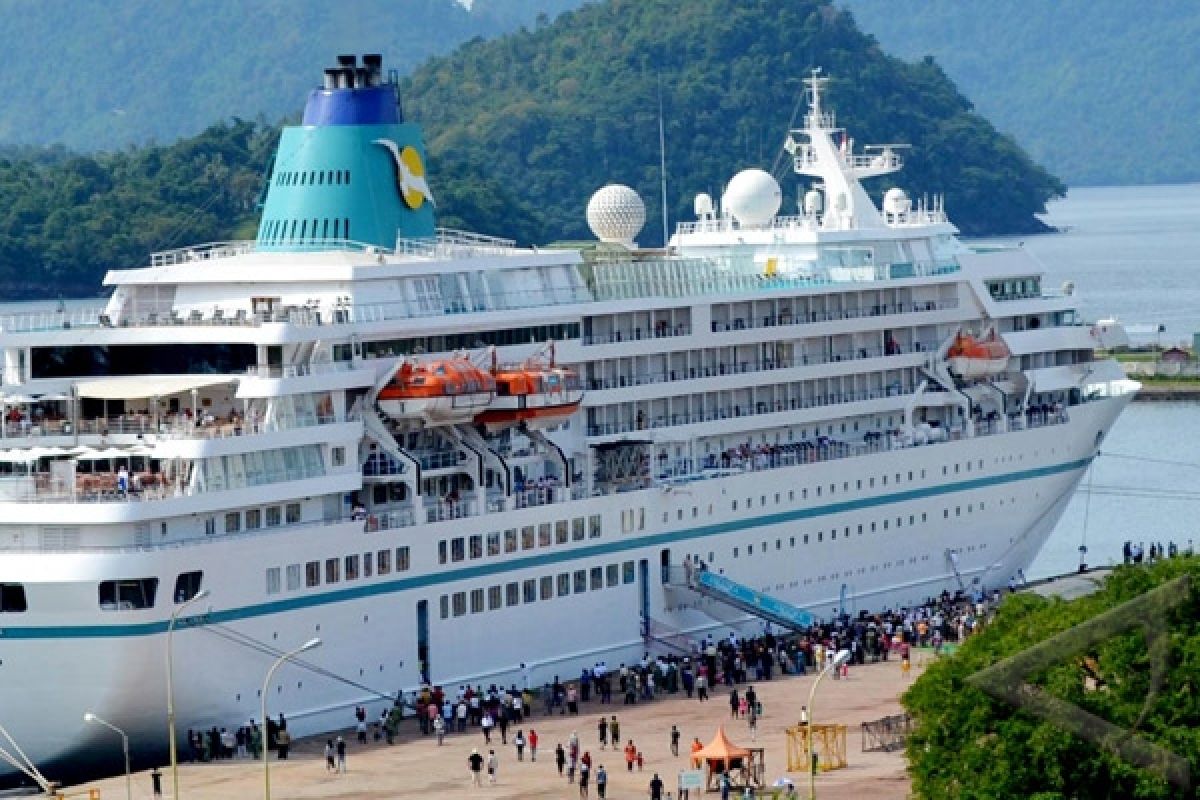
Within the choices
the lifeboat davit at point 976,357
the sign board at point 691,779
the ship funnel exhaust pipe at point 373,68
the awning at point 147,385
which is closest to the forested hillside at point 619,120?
the lifeboat davit at point 976,357

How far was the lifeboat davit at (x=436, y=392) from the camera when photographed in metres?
52.5

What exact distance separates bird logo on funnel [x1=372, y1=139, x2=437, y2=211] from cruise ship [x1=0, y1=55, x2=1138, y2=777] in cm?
8

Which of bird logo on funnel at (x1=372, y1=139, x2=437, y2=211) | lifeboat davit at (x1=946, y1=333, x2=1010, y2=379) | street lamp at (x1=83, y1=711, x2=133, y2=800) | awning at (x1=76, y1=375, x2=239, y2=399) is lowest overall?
street lamp at (x1=83, y1=711, x2=133, y2=800)

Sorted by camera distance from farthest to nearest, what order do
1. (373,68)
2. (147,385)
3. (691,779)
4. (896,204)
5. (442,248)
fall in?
(896,204), (373,68), (442,248), (147,385), (691,779)

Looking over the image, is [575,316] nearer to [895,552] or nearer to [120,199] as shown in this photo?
[895,552]

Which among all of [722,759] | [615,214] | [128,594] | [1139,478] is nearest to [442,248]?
[615,214]

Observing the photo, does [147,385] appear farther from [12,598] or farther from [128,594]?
[12,598]

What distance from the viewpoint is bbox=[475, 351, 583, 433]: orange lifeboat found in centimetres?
5397

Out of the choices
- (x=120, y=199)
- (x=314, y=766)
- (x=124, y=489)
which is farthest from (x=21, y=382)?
(x=120, y=199)

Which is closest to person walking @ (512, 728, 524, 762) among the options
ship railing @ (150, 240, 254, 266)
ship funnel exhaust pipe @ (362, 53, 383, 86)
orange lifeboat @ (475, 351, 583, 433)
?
orange lifeboat @ (475, 351, 583, 433)

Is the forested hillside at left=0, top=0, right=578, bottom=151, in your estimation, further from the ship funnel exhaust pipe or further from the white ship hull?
the ship funnel exhaust pipe

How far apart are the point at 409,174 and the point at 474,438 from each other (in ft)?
18.2

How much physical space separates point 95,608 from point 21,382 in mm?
6547

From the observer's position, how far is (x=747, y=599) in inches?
2299
